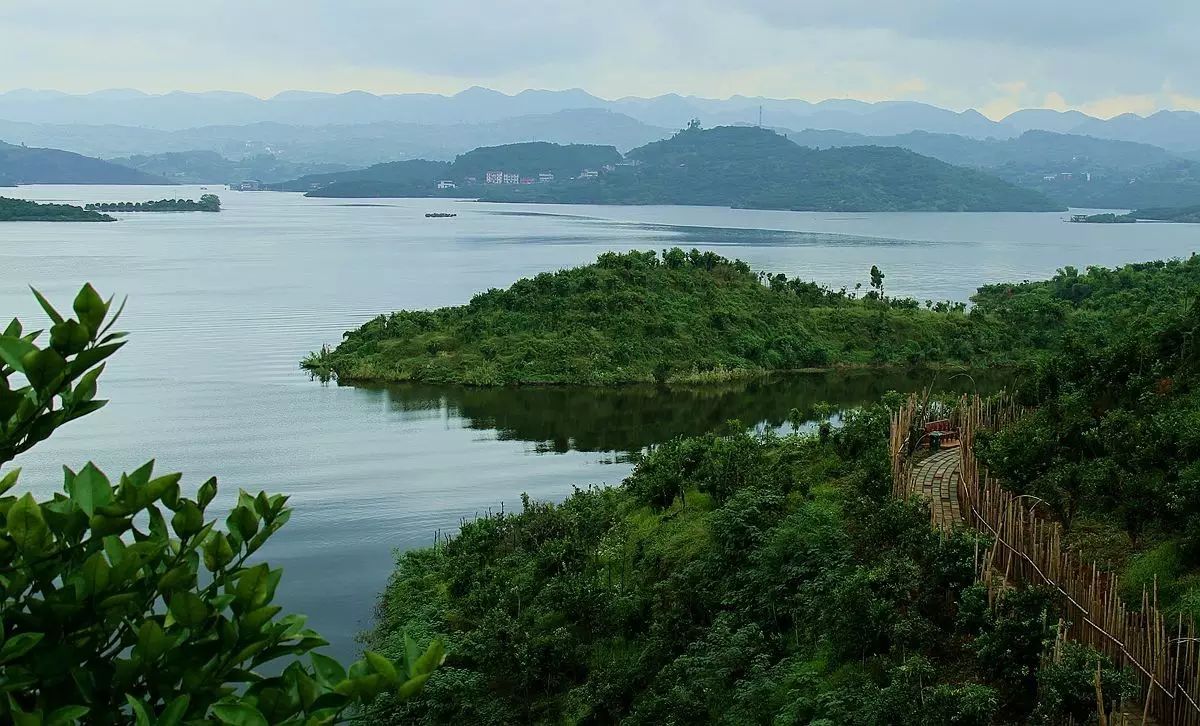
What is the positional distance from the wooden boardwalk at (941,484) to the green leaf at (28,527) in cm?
1102

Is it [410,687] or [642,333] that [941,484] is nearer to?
[410,687]

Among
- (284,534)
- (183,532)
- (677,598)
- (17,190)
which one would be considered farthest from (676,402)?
(17,190)

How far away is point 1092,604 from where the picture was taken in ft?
29.8

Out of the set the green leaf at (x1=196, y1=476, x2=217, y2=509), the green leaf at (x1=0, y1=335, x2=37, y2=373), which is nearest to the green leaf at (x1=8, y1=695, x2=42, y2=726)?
the green leaf at (x1=196, y1=476, x2=217, y2=509)

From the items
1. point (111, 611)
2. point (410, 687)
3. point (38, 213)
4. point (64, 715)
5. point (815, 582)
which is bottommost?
point (815, 582)

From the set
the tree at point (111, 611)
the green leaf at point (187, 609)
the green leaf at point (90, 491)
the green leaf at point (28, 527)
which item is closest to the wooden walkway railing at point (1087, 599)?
the tree at point (111, 611)

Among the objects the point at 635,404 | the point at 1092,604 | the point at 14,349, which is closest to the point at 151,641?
the point at 14,349

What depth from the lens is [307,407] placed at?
3062cm

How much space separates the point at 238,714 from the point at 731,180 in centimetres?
17337

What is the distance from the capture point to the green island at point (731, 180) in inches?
6324

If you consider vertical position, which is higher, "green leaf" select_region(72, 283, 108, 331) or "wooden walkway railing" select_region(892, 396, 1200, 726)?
"green leaf" select_region(72, 283, 108, 331)

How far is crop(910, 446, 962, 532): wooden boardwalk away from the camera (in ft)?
44.2

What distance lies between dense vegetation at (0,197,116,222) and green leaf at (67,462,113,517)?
122 meters

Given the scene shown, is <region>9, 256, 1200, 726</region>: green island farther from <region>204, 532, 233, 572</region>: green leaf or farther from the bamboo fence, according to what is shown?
the bamboo fence
